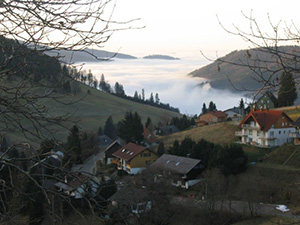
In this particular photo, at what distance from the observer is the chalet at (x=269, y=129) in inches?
1119

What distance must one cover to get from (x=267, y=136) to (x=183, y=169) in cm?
843

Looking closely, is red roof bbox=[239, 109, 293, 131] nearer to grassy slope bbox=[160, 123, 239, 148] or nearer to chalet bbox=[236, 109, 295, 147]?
chalet bbox=[236, 109, 295, 147]

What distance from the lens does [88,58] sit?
10.2ft

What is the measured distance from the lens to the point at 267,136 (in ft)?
92.6

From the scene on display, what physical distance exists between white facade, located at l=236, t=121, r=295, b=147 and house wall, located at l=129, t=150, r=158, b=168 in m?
8.08

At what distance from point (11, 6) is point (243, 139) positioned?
2972cm

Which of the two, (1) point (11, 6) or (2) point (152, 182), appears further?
(2) point (152, 182)

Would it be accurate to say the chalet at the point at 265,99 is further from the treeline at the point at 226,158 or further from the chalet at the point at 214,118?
the chalet at the point at 214,118

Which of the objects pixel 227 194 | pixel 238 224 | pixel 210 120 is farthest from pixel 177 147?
pixel 210 120

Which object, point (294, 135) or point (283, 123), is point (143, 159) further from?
point (294, 135)

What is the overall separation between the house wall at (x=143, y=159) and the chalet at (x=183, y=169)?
2.59m

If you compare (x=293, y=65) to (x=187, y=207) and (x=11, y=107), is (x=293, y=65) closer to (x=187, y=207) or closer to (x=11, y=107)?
(x=11, y=107)

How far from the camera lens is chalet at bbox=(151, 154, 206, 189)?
2325cm

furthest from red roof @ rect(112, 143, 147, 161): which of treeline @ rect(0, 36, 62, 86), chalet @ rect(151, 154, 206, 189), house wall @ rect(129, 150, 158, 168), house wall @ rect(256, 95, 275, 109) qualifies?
treeline @ rect(0, 36, 62, 86)
